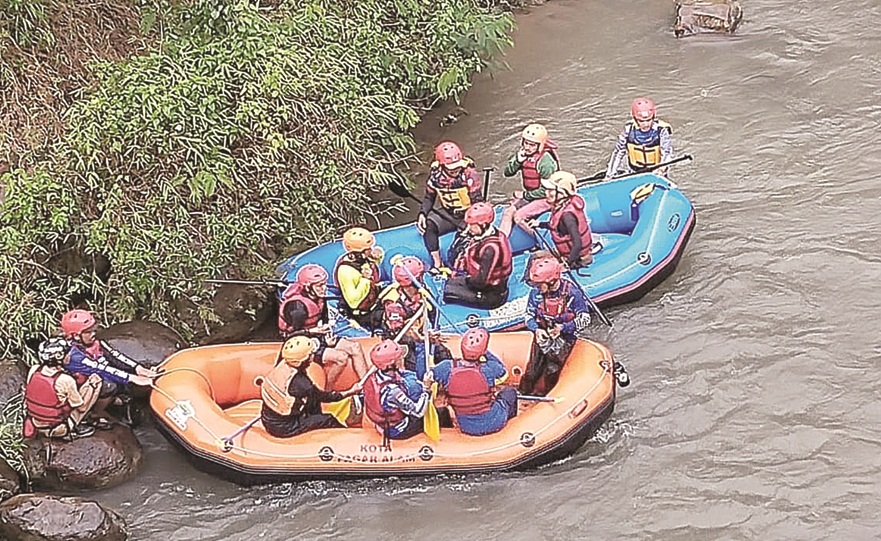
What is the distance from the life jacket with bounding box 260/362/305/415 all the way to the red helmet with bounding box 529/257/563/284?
62.5 inches

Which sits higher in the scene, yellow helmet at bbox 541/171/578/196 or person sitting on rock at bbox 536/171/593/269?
yellow helmet at bbox 541/171/578/196

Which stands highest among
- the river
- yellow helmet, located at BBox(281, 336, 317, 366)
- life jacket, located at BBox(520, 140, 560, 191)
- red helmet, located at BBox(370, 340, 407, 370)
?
life jacket, located at BBox(520, 140, 560, 191)

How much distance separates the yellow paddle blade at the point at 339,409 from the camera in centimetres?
718

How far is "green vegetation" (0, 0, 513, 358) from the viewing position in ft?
26.2

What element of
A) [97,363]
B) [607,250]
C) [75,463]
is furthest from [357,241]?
[75,463]

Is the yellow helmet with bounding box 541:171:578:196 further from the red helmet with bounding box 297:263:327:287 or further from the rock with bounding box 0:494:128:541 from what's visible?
the rock with bounding box 0:494:128:541

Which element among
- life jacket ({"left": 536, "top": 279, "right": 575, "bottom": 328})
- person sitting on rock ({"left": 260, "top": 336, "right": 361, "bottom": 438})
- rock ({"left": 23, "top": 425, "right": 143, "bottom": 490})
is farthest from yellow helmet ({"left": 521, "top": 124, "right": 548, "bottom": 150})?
rock ({"left": 23, "top": 425, "right": 143, "bottom": 490})

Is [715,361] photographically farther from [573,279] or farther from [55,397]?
[55,397]

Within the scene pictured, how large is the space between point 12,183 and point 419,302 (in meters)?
2.97

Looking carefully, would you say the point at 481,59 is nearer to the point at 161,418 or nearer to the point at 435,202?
the point at 435,202

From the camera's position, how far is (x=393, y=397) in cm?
677

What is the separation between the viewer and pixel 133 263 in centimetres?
790

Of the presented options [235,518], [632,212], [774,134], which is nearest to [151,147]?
[235,518]

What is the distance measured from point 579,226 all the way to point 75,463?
3743 millimetres
